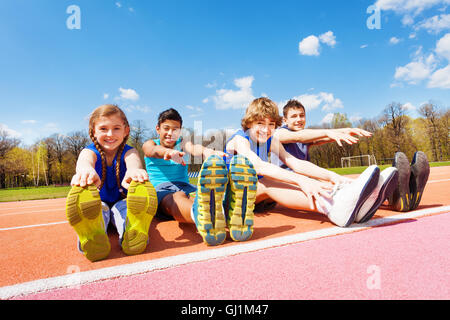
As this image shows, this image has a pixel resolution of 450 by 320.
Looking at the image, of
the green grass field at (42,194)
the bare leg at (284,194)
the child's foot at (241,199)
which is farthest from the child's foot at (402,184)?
the green grass field at (42,194)

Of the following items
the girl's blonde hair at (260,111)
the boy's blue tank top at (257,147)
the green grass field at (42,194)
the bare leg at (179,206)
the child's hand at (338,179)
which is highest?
the girl's blonde hair at (260,111)

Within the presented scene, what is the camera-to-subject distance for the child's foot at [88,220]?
1530mm

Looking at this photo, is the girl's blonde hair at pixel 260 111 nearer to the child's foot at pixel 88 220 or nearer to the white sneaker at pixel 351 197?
the white sneaker at pixel 351 197

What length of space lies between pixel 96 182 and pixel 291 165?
208 cm

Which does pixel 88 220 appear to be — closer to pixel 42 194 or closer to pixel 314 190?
pixel 314 190

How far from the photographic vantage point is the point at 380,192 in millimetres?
1996

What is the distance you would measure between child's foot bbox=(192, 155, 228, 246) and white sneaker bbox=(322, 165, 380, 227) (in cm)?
99

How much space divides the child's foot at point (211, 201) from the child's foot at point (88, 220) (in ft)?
2.23

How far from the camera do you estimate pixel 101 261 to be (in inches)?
64.2

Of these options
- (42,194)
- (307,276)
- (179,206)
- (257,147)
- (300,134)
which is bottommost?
(42,194)

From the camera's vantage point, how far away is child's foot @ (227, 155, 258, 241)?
189 cm

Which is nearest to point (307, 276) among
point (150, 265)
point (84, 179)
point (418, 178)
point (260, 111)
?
point (150, 265)

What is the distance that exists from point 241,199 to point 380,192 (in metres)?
1.17
